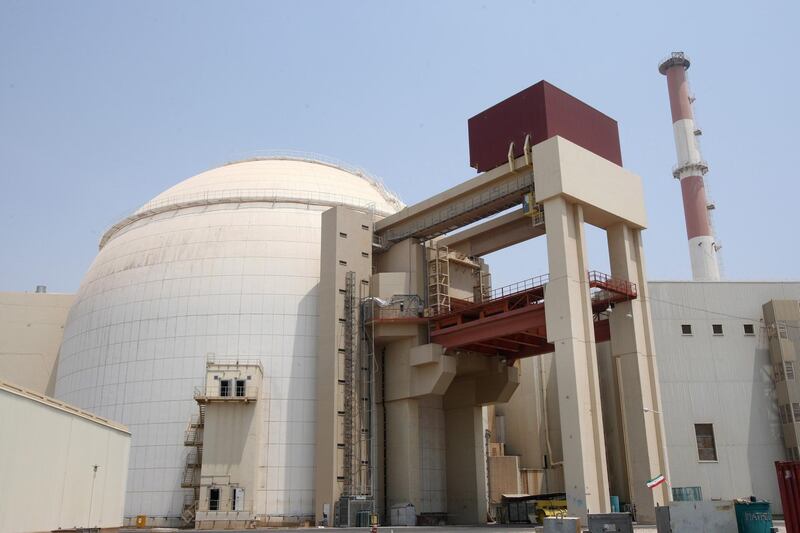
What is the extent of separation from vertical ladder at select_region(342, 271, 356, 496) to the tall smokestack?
4130 cm

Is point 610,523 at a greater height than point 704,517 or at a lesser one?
lesser

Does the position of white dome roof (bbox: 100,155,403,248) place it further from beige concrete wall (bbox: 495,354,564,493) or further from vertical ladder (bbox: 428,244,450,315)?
beige concrete wall (bbox: 495,354,564,493)

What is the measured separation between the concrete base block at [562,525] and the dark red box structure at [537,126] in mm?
22674

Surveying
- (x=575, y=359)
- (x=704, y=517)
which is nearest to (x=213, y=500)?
(x=575, y=359)

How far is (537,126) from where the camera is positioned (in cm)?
4281

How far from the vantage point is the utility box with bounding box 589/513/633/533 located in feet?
81.0

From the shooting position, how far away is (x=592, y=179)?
138ft

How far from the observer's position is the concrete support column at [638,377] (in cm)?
3916

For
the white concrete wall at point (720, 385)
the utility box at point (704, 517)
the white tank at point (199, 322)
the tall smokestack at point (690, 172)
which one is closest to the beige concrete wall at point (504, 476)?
the white concrete wall at point (720, 385)

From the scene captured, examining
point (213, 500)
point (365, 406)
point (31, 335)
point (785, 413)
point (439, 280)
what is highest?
point (31, 335)

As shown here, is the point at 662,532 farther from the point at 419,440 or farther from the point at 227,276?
the point at 227,276

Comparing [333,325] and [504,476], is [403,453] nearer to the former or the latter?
[333,325]

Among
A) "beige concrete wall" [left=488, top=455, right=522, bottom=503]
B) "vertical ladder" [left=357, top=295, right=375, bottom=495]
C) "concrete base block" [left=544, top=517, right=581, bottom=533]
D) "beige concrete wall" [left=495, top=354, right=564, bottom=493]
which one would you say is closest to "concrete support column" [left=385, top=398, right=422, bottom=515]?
"vertical ladder" [left=357, top=295, right=375, bottom=495]

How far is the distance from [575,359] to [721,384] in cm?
1927
